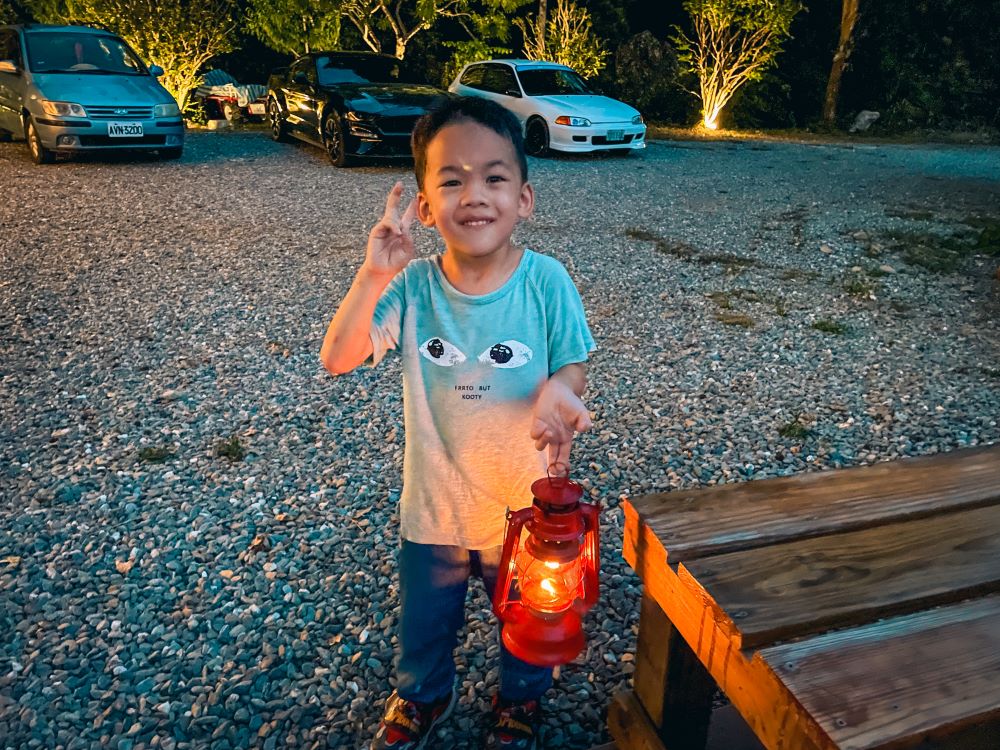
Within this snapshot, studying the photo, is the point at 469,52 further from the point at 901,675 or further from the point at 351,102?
the point at 901,675

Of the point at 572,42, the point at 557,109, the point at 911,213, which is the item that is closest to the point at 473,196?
the point at 911,213

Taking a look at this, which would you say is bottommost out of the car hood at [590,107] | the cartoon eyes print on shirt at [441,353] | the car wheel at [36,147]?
the car wheel at [36,147]

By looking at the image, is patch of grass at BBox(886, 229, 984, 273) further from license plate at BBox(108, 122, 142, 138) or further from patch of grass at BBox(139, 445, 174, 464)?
license plate at BBox(108, 122, 142, 138)

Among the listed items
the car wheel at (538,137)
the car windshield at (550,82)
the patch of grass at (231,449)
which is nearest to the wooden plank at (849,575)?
the patch of grass at (231,449)

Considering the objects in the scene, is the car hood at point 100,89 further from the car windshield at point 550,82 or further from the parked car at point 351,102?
the car windshield at point 550,82

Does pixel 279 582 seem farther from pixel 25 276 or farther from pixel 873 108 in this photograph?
pixel 873 108

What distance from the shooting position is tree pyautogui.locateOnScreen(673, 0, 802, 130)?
15.6m

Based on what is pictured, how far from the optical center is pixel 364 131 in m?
10.1

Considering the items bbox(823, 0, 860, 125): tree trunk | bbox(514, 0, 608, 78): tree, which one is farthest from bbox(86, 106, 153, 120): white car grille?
bbox(823, 0, 860, 125): tree trunk

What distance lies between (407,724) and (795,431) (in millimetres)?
2499

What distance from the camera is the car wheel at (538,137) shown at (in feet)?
38.9

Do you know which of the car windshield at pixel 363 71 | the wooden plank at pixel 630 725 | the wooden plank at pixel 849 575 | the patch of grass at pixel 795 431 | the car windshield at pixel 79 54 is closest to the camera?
the wooden plank at pixel 849 575

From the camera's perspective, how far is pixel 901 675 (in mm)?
1174

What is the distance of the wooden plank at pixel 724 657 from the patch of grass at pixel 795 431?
7.58 ft
